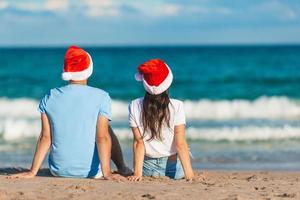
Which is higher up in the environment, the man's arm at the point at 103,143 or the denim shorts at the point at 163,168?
the man's arm at the point at 103,143

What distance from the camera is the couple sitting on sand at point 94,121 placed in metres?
6.06

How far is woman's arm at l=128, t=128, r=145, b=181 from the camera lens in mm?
6145

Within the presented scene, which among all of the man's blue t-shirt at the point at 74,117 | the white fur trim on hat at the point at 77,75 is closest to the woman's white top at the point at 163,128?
the man's blue t-shirt at the point at 74,117

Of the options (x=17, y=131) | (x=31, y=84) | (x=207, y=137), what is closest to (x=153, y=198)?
(x=207, y=137)

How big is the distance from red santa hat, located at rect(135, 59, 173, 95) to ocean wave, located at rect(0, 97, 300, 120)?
10.1 meters

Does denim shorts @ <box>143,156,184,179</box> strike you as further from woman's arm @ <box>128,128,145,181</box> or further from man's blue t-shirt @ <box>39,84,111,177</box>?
man's blue t-shirt @ <box>39,84,111,177</box>

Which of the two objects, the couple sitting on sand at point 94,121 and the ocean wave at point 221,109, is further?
the ocean wave at point 221,109

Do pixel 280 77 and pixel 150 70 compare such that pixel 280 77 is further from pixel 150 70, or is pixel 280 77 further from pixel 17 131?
pixel 150 70

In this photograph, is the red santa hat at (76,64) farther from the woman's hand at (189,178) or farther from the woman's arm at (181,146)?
the woman's hand at (189,178)

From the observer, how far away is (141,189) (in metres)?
5.77

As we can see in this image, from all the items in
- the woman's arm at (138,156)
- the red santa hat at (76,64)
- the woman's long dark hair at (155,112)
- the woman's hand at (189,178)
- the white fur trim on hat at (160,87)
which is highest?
the red santa hat at (76,64)

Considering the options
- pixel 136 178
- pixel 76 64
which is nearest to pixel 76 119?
pixel 76 64

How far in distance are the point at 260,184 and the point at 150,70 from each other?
4.69ft

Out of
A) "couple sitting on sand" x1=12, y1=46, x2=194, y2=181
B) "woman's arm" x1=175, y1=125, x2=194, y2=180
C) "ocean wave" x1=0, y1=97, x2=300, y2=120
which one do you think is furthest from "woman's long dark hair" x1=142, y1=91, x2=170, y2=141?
"ocean wave" x1=0, y1=97, x2=300, y2=120
